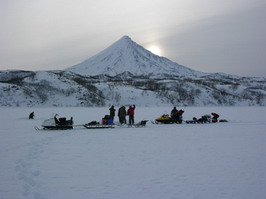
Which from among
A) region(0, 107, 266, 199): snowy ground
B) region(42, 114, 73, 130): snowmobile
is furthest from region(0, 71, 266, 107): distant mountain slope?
region(0, 107, 266, 199): snowy ground

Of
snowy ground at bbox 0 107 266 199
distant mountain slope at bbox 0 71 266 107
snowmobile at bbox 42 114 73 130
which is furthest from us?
distant mountain slope at bbox 0 71 266 107

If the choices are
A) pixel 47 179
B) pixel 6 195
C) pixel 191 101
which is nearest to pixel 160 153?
pixel 47 179

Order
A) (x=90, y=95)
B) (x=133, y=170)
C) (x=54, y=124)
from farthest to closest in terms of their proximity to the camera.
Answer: (x=90, y=95) → (x=54, y=124) → (x=133, y=170)

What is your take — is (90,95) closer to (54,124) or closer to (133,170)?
(54,124)

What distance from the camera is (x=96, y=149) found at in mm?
10273

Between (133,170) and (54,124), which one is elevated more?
(54,124)

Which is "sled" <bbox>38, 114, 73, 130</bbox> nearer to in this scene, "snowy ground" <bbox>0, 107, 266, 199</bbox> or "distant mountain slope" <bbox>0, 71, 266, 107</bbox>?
"snowy ground" <bbox>0, 107, 266, 199</bbox>

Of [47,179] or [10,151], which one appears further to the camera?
[10,151]

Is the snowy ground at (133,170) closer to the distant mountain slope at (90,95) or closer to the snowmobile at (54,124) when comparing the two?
the snowmobile at (54,124)

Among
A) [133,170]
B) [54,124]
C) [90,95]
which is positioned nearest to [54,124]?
[54,124]

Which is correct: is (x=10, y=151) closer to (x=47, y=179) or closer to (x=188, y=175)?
(x=47, y=179)

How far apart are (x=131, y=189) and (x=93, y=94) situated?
62.1m

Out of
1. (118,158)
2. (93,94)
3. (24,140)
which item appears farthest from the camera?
(93,94)

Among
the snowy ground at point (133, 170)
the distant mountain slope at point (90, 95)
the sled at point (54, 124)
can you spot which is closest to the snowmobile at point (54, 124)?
the sled at point (54, 124)
